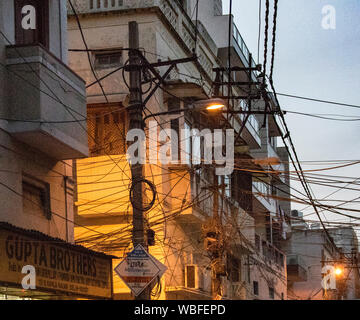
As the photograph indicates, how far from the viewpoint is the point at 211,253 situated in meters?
26.7

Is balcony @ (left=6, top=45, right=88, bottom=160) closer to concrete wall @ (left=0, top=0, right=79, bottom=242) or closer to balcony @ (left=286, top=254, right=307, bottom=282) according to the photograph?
concrete wall @ (left=0, top=0, right=79, bottom=242)

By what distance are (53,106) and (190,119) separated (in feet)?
36.9

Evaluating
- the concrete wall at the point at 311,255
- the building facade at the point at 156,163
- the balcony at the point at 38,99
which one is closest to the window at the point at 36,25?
the balcony at the point at 38,99

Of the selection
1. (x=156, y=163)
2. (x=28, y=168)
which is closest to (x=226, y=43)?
(x=156, y=163)

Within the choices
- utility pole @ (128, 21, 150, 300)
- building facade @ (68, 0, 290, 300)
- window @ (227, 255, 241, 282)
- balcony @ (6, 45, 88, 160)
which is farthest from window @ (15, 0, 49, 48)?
window @ (227, 255, 241, 282)

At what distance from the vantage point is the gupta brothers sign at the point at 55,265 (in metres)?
15.6

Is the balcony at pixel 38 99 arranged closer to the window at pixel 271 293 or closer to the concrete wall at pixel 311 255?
the window at pixel 271 293

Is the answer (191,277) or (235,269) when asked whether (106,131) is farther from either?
(235,269)

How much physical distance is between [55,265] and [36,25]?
557 cm

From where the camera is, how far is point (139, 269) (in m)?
16.5

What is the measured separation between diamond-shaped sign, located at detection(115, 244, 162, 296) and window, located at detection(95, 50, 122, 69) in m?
11.8
